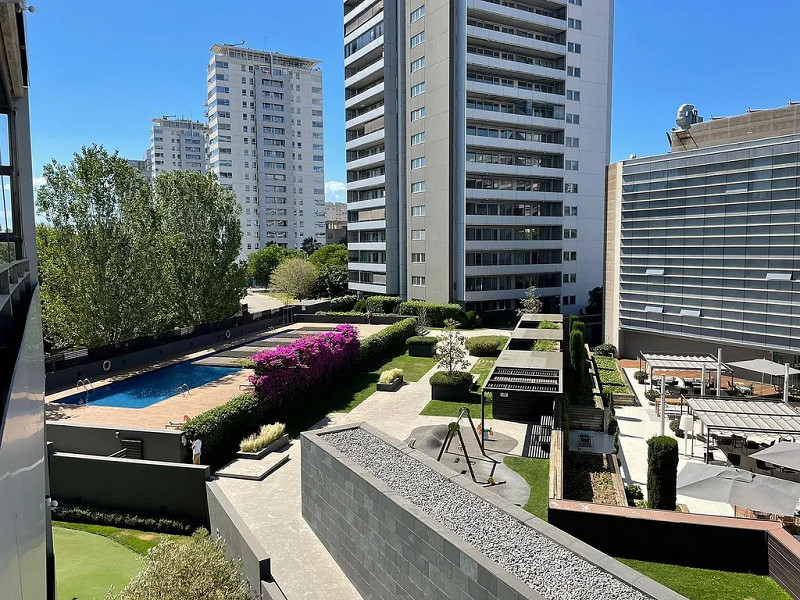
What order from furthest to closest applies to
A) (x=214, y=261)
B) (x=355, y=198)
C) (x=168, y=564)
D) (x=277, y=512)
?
(x=355, y=198)
(x=214, y=261)
(x=277, y=512)
(x=168, y=564)

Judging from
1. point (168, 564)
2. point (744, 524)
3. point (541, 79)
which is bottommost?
point (744, 524)

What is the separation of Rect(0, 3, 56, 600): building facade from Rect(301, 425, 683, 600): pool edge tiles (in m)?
4.97

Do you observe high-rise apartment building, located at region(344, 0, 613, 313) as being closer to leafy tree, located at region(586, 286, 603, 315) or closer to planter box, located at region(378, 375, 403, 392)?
leafy tree, located at region(586, 286, 603, 315)

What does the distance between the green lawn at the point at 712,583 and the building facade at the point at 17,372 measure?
1023 cm

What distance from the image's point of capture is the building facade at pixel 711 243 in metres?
27.8

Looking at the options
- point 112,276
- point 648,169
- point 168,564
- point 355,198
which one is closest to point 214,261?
point 112,276

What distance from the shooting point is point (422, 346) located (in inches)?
1344

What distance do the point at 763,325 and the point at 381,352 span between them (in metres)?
20.4

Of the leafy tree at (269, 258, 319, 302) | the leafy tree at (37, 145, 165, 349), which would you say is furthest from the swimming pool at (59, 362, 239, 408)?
the leafy tree at (269, 258, 319, 302)

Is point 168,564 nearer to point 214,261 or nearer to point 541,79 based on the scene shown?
point 214,261

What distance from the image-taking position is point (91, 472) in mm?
15305

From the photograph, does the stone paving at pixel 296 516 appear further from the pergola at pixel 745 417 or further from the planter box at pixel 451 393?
the pergola at pixel 745 417

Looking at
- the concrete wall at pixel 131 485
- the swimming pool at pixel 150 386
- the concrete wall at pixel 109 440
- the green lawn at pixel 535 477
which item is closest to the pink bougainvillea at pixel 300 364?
the concrete wall at pixel 109 440

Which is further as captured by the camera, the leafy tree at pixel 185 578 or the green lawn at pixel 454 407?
the green lawn at pixel 454 407
